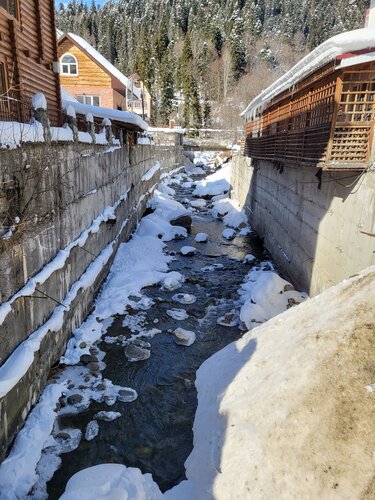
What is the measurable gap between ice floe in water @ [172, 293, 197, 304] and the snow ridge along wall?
2395 millimetres

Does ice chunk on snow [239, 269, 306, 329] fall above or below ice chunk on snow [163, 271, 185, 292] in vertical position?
above

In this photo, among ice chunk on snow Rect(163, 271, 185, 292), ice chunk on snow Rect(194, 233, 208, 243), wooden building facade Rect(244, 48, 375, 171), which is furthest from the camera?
ice chunk on snow Rect(194, 233, 208, 243)

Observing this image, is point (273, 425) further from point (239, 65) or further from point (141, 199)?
point (239, 65)

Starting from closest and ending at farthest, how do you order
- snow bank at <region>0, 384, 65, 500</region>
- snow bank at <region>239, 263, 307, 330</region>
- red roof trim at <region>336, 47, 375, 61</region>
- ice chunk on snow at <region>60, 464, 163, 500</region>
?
1. ice chunk on snow at <region>60, 464, 163, 500</region>
2. snow bank at <region>0, 384, 65, 500</region>
3. red roof trim at <region>336, 47, 375, 61</region>
4. snow bank at <region>239, 263, 307, 330</region>

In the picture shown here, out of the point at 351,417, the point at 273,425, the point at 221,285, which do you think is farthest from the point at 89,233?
the point at 351,417

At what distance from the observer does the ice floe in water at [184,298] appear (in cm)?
1090

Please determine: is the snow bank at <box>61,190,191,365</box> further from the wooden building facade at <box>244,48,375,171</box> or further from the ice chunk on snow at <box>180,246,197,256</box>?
the wooden building facade at <box>244,48,375,171</box>

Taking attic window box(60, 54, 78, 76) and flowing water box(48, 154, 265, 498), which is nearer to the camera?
flowing water box(48, 154, 265, 498)

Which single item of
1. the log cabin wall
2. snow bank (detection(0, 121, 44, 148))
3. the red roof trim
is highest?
the log cabin wall

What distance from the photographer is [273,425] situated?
4578mm

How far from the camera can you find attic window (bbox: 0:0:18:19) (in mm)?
8422

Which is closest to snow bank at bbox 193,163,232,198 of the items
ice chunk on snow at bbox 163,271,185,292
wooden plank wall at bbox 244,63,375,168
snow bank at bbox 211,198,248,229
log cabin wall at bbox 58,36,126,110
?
snow bank at bbox 211,198,248,229

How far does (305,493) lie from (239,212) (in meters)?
20.0

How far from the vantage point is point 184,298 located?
1102 cm
